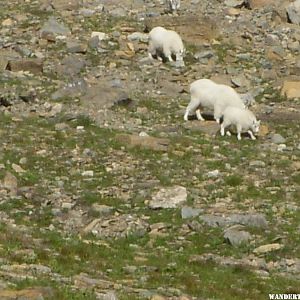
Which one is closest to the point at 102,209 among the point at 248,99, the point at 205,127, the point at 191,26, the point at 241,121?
the point at 241,121

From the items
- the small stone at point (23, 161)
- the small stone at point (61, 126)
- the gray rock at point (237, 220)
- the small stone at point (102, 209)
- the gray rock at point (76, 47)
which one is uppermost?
the gray rock at point (237, 220)

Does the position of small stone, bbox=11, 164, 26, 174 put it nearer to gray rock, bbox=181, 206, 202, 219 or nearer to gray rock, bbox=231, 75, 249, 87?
gray rock, bbox=181, 206, 202, 219

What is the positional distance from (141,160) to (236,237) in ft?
16.0

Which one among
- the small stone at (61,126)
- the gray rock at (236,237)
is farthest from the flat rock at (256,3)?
the gray rock at (236,237)

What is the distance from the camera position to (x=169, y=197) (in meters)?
16.9

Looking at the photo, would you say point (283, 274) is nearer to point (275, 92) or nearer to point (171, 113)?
point (171, 113)

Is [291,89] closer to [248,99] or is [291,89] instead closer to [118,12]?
[248,99]

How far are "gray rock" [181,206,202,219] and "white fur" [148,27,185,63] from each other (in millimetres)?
12949

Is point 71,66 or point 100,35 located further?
point 100,35

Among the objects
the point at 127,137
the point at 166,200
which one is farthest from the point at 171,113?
the point at 166,200

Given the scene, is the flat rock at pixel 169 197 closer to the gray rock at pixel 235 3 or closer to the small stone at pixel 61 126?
the small stone at pixel 61 126

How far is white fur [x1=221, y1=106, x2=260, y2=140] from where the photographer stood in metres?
21.4

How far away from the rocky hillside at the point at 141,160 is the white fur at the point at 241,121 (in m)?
0.34

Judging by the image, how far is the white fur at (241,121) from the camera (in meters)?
21.4
